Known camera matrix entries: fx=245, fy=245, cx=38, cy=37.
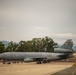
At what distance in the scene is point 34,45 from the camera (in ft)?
456

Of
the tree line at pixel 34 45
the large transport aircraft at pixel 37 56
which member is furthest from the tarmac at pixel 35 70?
the tree line at pixel 34 45

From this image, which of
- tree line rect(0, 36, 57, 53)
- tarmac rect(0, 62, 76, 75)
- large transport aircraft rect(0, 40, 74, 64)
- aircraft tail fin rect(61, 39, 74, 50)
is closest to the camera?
tarmac rect(0, 62, 76, 75)

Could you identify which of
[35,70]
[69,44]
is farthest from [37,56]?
[35,70]

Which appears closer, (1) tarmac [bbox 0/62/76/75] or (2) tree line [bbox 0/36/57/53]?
(1) tarmac [bbox 0/62/76/75]

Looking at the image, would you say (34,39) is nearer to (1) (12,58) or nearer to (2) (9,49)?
(2) (9,49)

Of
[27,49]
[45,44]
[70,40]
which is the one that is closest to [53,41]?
[45,44]

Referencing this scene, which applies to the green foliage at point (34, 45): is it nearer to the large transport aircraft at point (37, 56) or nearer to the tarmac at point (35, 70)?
the large transport aircraft at point (37, 56)

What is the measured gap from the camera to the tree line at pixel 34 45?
134 meters

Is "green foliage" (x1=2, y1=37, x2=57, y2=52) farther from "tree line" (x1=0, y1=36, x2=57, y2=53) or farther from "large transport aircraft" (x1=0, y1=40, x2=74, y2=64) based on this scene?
"large transport aircraft" (x1=0, y1=40, x2=74, y2=64)

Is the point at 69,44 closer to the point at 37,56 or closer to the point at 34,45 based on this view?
the point at 37,56

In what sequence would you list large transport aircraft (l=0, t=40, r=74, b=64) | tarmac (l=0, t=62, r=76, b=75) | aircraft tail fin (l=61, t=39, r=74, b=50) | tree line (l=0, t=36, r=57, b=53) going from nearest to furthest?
1. tarmac (l=0, t=62, r=76, b=75)
2. large transport aircraft (l=0, t=40, r=74, b=64)
3. aircraft tail fin (l=61, t=39, r=74, b=50)
4. tree line (l=0, t=36, r=57, b=53)

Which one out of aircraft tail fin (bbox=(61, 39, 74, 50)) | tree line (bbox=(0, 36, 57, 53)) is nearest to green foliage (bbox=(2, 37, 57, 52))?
tree line (bbox=(0, 36, 57, 53))

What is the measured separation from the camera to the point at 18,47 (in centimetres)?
13525

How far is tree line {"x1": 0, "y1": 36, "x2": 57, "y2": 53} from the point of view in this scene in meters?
134
